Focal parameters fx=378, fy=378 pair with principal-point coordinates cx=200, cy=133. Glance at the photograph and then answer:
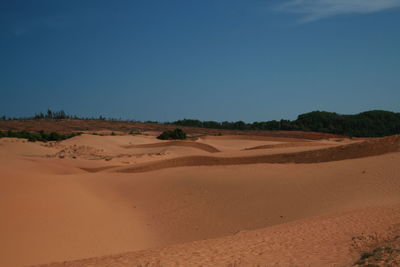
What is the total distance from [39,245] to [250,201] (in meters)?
6.15

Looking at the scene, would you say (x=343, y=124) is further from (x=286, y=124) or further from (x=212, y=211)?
(x=212, y=211)

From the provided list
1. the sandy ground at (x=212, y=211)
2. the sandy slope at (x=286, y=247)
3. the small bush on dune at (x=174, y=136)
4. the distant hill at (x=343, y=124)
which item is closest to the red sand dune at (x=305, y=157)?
the sandy ground at (x=212, y=211)

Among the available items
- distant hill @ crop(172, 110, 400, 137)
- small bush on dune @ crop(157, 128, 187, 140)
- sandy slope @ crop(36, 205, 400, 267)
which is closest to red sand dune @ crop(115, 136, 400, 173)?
sandy slope @ crop(36, 205, 400, 267)

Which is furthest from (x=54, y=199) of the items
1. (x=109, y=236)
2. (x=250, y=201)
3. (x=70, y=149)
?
(x=70, y=149)

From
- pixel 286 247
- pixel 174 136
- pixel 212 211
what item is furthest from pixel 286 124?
pixel 286 247

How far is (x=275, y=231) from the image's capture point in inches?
303

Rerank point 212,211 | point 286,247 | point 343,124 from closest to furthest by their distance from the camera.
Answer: point 286,247, point 212,211, point 343,124

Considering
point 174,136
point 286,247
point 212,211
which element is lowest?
point 212,211

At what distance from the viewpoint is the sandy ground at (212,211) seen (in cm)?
635

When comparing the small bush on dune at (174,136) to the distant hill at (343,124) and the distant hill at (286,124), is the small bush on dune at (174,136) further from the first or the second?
the distant hill at (343,124)

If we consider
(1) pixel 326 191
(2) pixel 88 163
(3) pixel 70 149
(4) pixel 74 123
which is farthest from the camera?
(4) pixel 74 123

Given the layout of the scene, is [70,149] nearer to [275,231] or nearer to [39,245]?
[39,245]

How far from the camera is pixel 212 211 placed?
36.6ft

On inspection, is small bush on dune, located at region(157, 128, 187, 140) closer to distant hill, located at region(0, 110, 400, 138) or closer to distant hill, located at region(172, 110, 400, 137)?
distant hill, located at region(0, 110, 400, 138)
